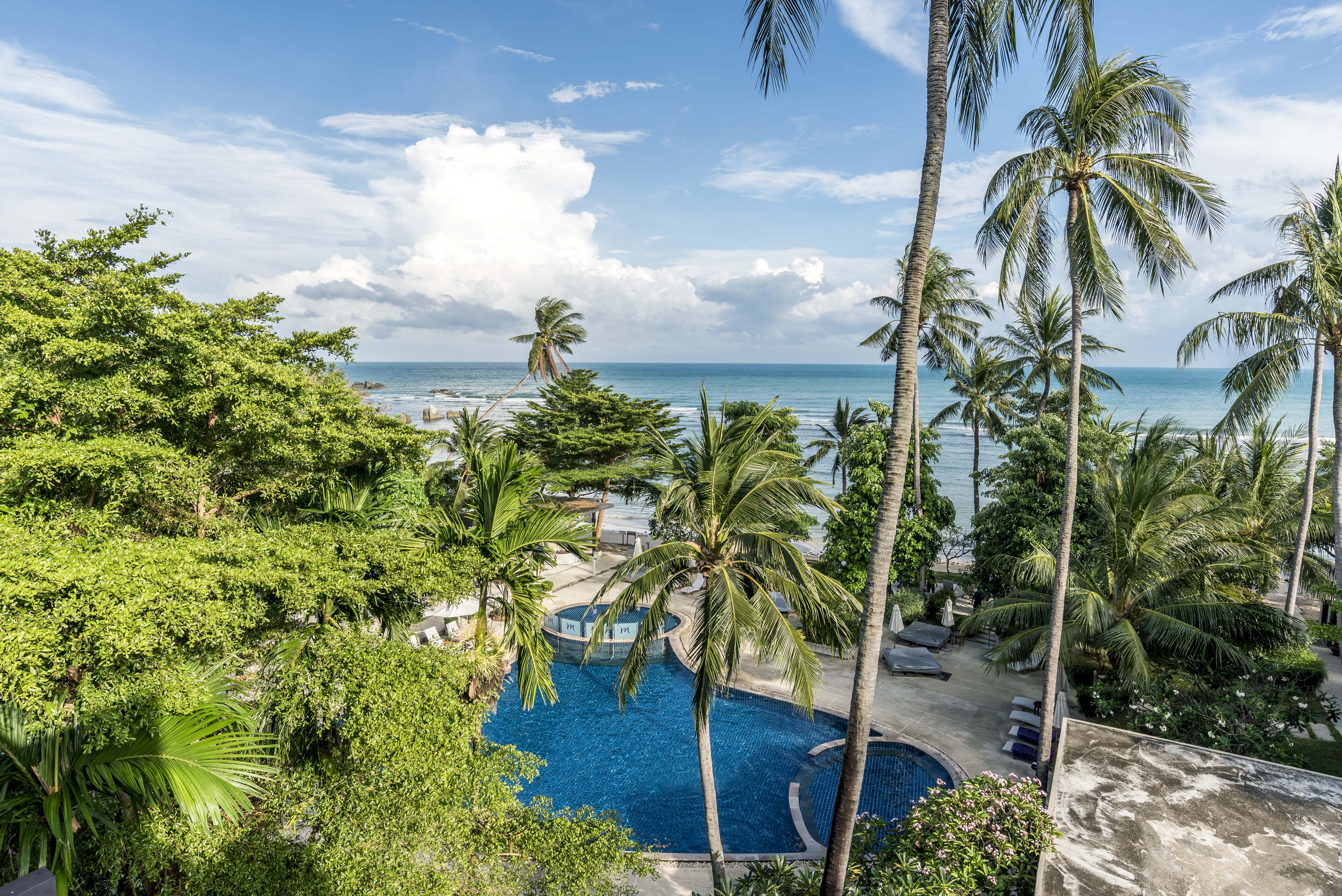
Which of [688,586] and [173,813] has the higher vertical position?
[173,813]

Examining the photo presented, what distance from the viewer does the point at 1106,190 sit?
9.43 m

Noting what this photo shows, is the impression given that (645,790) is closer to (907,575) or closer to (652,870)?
(652,870)

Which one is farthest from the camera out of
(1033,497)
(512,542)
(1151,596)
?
(1033,497)

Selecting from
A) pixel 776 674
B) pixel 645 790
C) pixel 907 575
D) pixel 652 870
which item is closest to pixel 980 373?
pixel 907 575

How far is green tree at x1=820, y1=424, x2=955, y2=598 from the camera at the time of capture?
1858cm

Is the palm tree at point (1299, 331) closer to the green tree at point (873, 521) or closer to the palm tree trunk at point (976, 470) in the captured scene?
the green tree at point (873, 521)

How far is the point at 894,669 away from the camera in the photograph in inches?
632

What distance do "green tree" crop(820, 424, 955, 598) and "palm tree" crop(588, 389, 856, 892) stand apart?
1033 centimetres

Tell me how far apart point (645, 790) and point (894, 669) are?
25.4 ft

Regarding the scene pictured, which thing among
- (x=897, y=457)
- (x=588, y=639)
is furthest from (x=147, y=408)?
(x=588, y=639)

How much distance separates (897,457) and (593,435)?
64.5 ft

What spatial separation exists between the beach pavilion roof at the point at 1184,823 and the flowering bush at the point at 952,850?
326 millimetres

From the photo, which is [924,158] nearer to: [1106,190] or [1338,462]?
[1106,190]

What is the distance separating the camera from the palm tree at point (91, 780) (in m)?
4.75
